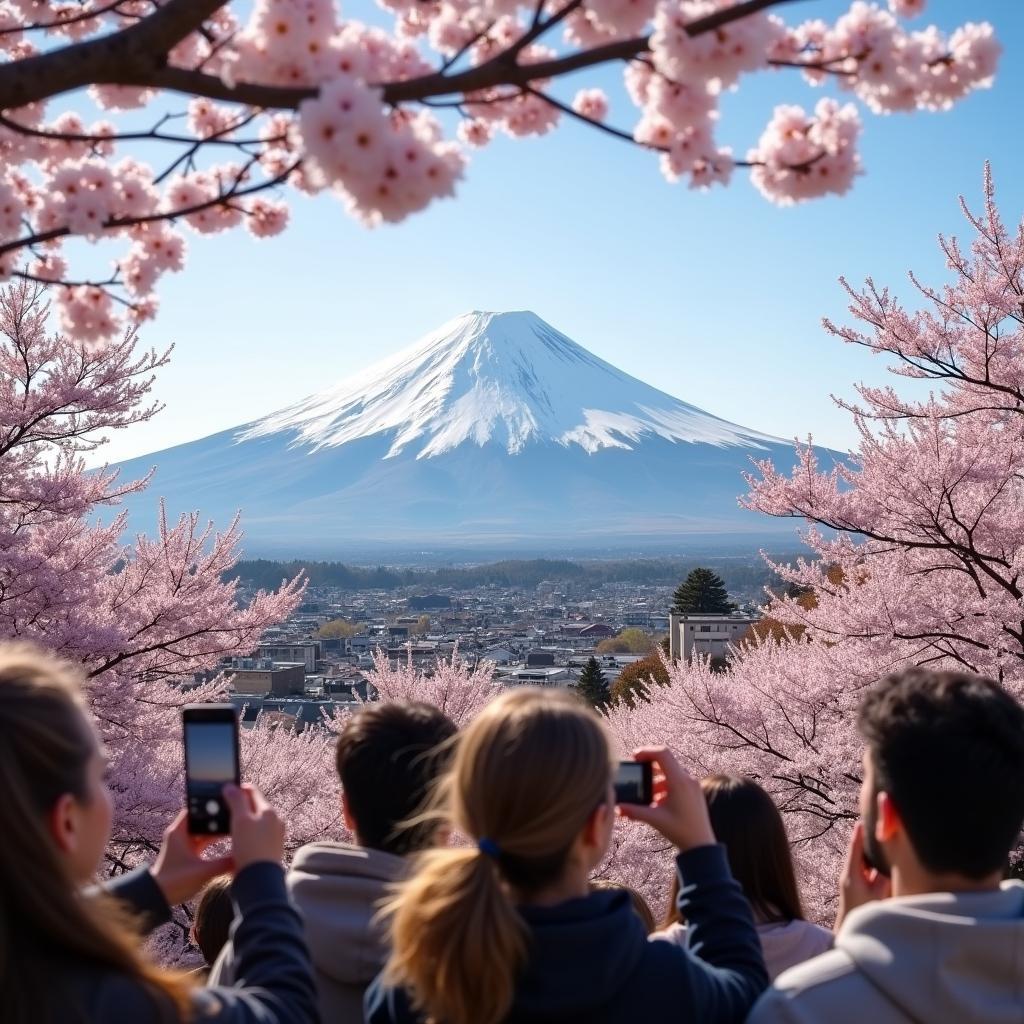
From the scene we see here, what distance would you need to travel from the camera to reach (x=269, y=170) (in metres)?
2.73

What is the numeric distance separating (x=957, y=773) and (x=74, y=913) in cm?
127

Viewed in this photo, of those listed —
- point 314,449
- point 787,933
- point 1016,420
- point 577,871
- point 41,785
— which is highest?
point 314,449

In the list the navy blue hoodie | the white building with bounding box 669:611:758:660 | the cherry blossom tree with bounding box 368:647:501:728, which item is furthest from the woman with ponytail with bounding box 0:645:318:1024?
the white building with bounding box 669:611:758:660

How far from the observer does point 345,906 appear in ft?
6.84

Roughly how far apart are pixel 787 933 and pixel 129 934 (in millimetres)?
1421

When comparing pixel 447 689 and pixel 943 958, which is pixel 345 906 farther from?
pixel 447 689

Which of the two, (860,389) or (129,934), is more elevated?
(860,389)

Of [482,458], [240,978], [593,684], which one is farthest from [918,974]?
[482,458]

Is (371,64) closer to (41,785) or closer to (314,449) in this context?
(41,785)

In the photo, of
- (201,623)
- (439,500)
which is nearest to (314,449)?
(439,500)

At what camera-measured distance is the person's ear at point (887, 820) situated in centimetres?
164

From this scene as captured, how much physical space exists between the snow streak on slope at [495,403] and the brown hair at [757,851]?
128716 mm

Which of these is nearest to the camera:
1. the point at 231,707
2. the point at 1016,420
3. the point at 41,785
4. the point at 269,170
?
the point at 41,785

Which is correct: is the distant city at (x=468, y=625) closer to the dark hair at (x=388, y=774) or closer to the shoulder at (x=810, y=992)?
the dark hair at (x=388, y=774)
